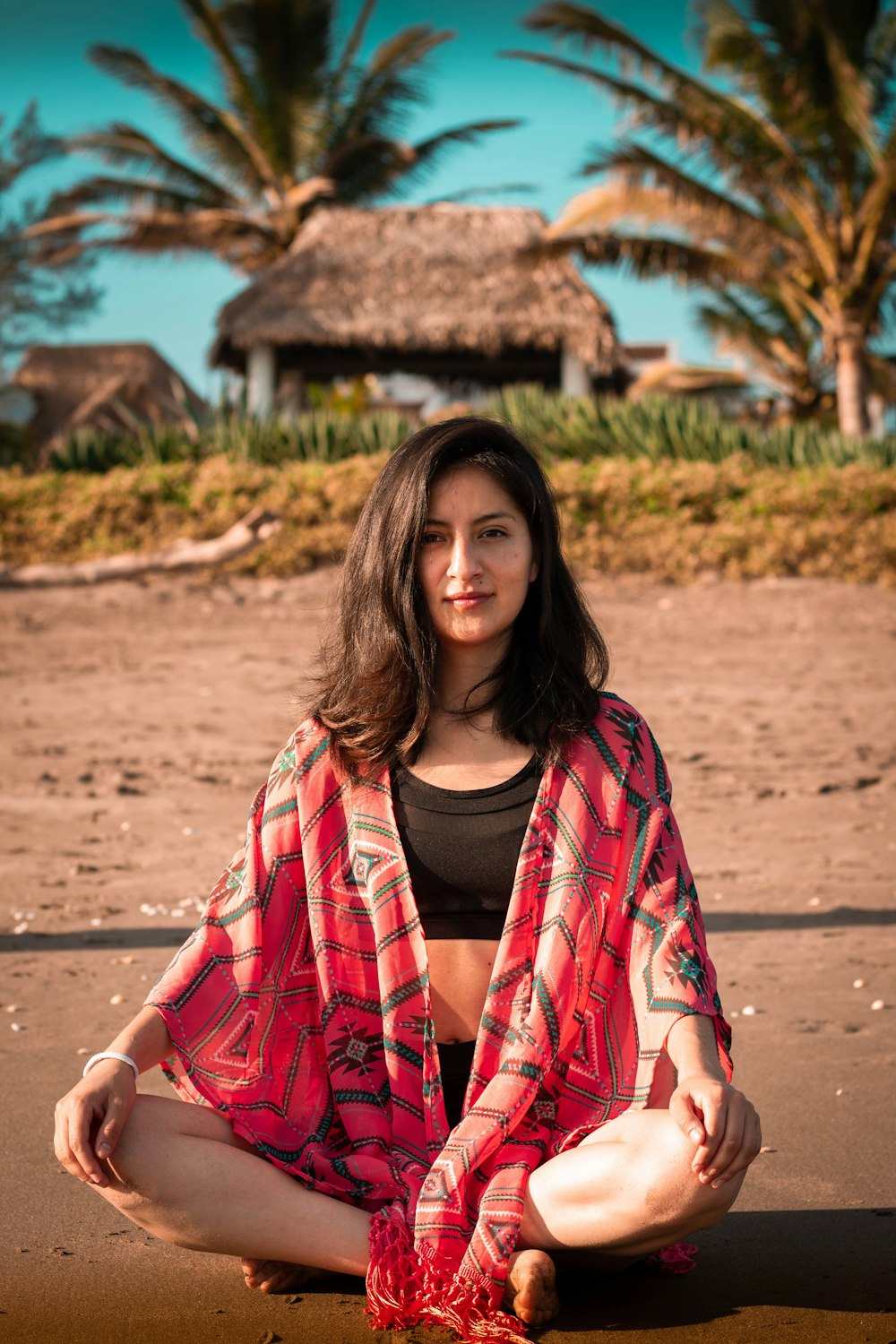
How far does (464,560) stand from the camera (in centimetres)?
237

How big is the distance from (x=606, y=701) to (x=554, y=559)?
27 cm

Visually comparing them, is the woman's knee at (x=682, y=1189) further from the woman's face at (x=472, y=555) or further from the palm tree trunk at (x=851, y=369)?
the palm tree trunk at (x=851, y=369)

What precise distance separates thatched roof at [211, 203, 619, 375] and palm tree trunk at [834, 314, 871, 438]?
2.73m

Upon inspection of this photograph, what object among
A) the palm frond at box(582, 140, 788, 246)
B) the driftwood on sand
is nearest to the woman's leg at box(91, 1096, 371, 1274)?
the driftwood on sand

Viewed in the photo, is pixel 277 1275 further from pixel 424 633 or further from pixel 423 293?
pixel 423 293

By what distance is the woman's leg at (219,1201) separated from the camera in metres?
2.12

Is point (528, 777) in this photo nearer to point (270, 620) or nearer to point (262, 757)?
point (262, 757)

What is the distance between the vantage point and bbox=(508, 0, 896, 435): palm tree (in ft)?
50.4

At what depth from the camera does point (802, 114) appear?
50.9 ft

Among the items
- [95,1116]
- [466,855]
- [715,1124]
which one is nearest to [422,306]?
[466,855]

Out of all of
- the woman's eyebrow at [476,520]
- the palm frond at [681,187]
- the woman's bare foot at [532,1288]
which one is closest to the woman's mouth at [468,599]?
the woman's eyebrow at [476,520]

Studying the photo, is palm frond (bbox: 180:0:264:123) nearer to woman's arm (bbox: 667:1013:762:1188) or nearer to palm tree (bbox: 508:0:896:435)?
palm tree (bbox: 508:0:896:435)

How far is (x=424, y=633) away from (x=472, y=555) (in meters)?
0.17

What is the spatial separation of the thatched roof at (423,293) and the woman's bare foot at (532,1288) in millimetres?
16195
